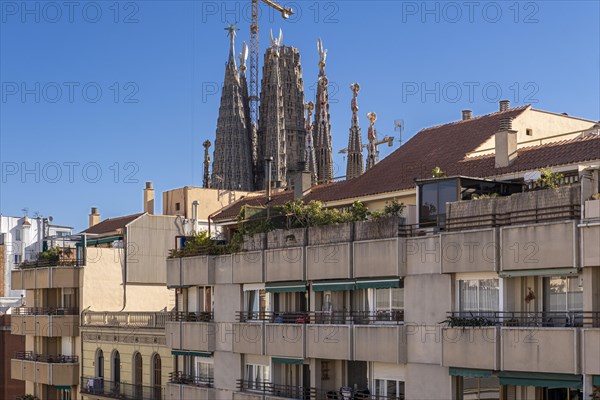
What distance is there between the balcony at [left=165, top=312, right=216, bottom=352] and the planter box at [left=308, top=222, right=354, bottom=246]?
23.4 feet

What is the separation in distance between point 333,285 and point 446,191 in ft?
18.0

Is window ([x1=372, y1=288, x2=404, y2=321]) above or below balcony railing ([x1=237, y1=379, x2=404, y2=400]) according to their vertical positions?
above

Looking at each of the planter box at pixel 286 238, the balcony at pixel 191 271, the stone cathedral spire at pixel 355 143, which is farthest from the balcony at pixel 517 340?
the stone cathedral spire at pixel 355 143

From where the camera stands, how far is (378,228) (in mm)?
31922

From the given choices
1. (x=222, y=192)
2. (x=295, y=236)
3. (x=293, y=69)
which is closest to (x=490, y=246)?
(x=295, y=236)

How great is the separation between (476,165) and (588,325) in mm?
13093

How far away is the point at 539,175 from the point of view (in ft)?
96.1

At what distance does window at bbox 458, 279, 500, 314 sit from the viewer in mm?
28141

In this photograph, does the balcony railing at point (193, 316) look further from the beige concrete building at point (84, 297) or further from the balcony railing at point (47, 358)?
the balcony railing at point (47, 358)

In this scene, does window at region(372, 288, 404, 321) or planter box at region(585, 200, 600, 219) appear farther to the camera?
window at region(372, 288, 404, 321)

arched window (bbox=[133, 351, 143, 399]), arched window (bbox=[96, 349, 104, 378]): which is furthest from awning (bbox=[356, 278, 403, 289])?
arched window (bbox=[96, 349, 104, 378])

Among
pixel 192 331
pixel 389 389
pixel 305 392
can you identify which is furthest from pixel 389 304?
pixel 192 331

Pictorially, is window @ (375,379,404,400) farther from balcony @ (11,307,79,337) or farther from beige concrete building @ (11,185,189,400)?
balcony @ (11,307,79,337)

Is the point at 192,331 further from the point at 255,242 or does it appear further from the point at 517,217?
the point at 517,217
